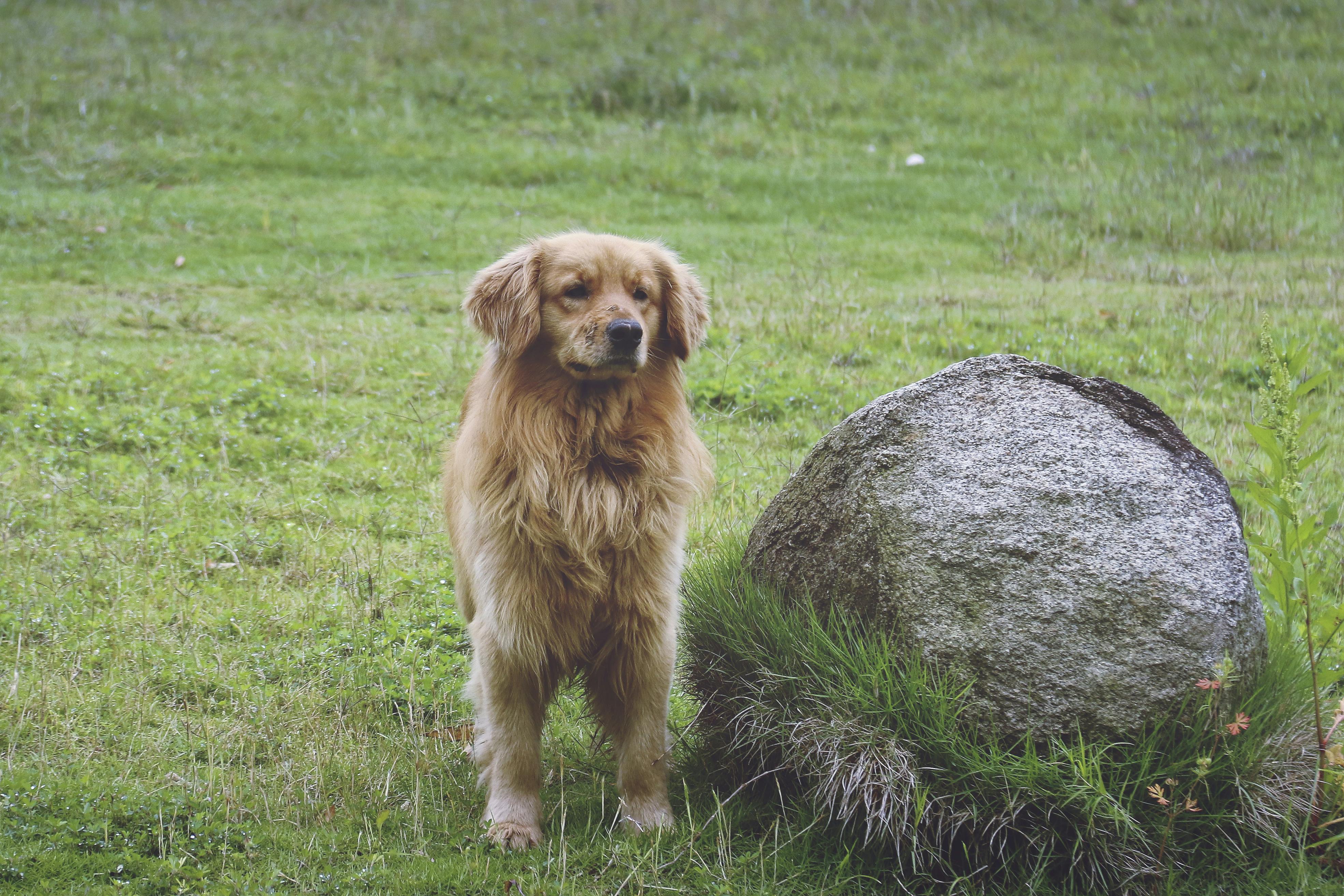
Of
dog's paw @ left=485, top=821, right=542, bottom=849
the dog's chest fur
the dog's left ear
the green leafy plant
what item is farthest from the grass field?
the dog's left ear

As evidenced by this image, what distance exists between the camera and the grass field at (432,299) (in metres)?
3.83

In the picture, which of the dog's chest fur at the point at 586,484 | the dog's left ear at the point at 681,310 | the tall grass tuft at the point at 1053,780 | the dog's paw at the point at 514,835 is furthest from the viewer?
the dog's left ear at the point at 681,310

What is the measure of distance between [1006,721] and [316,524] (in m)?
4.27

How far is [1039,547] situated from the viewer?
133 inches

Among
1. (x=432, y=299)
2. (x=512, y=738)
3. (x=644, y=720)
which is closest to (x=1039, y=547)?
(x=644, y=720)

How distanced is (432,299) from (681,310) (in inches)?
267

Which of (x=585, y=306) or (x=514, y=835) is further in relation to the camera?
(x=585, y=306)

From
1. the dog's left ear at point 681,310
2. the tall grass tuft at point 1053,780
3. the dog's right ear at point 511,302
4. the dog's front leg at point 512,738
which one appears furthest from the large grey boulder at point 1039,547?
the dog's right ear at point 511,302

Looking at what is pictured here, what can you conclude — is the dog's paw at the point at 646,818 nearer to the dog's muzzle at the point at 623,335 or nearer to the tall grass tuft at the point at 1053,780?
the tall grass tuft at the point at 1053,780

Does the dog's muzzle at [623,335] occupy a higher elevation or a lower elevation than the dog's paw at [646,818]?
higher

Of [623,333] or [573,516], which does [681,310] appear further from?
[573,516]

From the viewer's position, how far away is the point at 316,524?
6254 millimetres

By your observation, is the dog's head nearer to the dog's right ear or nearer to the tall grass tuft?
the dog's right ear

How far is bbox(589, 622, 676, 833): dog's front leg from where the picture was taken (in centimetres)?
385
